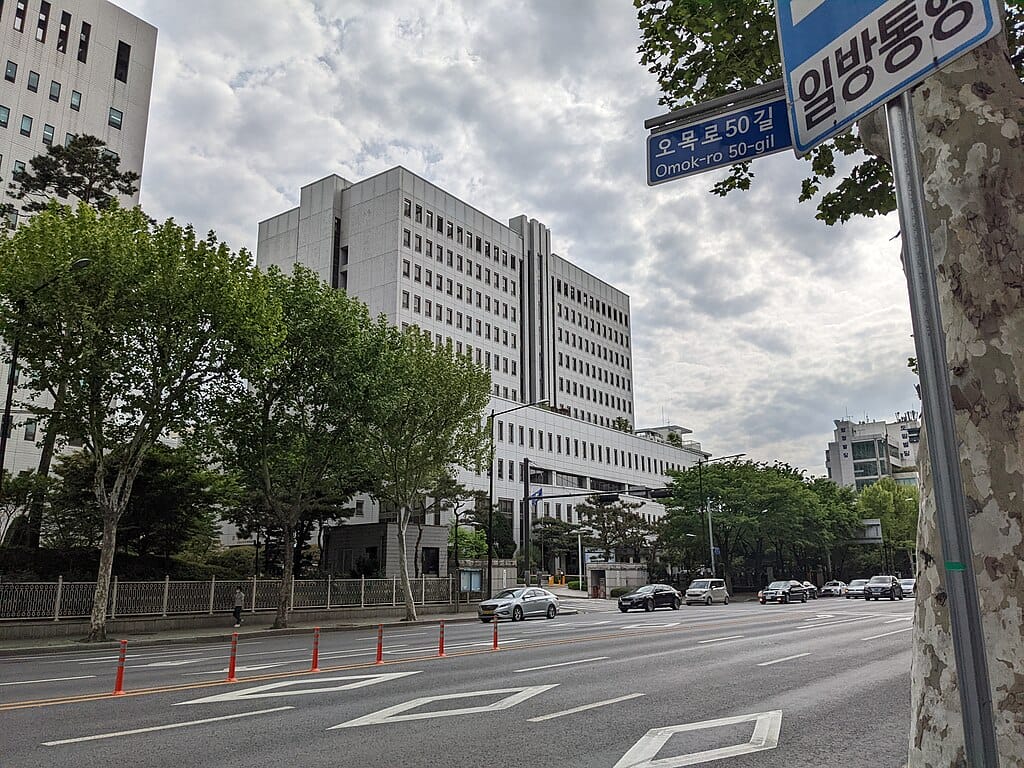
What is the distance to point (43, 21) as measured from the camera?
53.0 m

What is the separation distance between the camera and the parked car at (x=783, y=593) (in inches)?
2042

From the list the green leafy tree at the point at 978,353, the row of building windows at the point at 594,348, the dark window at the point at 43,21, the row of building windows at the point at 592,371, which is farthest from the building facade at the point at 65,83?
the green leafy tree at the point at 978,353

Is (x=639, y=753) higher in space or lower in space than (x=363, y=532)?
lower

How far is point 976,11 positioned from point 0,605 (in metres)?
29.3

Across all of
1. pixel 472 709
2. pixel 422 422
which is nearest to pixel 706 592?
pixel 422 422

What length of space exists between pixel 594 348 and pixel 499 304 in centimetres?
2104

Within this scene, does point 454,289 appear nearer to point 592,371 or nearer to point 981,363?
point 592,371

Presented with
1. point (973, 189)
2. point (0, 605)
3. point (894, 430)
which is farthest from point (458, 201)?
point (894, 430)

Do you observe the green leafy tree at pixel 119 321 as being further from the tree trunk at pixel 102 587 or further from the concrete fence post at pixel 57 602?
the concrete fence post at pixel 57 602

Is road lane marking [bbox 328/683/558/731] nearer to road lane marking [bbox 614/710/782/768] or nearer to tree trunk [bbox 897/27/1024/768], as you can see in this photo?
road lane marking [bbox 614/710/782/768]

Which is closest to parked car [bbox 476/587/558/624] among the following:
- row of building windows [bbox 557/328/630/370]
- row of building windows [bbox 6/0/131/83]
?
row of building windows [bbox 6/0/131/83]

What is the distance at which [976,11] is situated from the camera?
209 centimetres

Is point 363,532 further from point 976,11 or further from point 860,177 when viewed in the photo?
point 976,11

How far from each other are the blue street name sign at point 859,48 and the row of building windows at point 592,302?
88.4 meters
